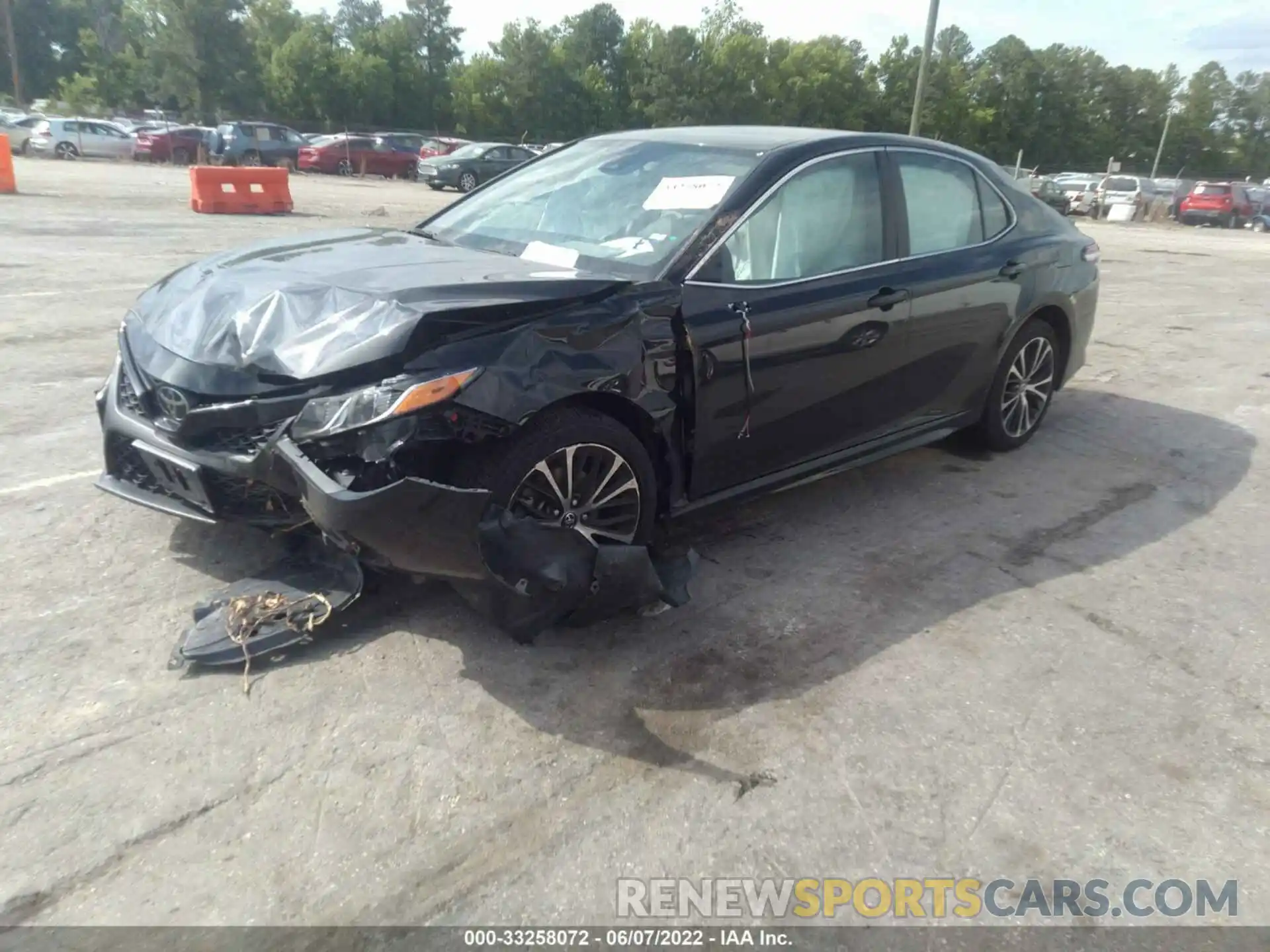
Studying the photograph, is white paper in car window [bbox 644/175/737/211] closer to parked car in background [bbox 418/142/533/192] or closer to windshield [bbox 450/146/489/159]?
parked car in background [bbox 418/142/533/192]

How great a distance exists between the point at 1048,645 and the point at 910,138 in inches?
102

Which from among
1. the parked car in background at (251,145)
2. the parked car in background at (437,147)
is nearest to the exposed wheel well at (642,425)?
the parked car in background at (251,145)

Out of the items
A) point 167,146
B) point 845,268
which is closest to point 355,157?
point 167,146

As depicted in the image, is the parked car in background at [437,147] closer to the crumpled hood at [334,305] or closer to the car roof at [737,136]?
the car roof at [737,136]

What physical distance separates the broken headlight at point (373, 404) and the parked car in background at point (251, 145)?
111 feet

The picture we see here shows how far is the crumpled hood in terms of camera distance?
3.22 metres

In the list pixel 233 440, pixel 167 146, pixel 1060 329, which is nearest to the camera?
pixel 233 440

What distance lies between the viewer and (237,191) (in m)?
17.5

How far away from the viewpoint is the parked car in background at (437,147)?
36375 millimetres

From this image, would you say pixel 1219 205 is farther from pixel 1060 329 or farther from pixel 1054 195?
pixel 1060 329

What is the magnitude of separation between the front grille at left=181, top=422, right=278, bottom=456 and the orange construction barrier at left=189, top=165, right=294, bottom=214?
51.3 feet

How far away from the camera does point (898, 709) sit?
3336mm

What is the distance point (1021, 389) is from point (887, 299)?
65.8 inches

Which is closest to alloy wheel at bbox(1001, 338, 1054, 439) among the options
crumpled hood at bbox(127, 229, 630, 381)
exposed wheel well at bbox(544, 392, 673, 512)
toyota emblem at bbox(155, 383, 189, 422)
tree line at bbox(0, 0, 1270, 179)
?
exposed wheel well at bbox(544, 392, 673, 512)
